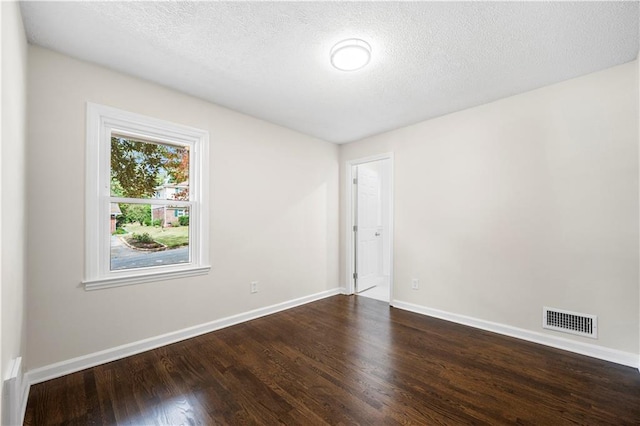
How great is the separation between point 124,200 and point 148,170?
14.1 inches

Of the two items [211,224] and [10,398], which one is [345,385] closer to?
[10,398]

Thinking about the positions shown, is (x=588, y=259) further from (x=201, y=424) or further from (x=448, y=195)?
(x=201, y=424)

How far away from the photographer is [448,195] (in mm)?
3246

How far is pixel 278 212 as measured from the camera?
3592mm

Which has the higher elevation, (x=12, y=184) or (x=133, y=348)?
(x=12, y=184)

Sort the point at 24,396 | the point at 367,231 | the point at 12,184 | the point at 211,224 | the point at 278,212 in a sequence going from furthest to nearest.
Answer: the point at 367,231
the point at 278,212
the point at 211,224
the point at 24,396
the point at 12,184

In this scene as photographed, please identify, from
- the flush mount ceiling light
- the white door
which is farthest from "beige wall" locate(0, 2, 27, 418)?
the white door

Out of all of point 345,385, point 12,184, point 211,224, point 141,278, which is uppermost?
point 12,184

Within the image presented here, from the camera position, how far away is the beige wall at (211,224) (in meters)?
2.01

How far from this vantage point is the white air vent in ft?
7.64

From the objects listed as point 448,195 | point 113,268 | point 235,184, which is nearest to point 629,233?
point 448,195

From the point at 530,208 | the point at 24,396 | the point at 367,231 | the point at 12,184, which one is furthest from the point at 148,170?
the point at 530,208

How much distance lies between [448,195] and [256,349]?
264cm

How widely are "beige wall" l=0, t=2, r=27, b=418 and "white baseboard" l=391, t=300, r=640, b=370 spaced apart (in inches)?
139
